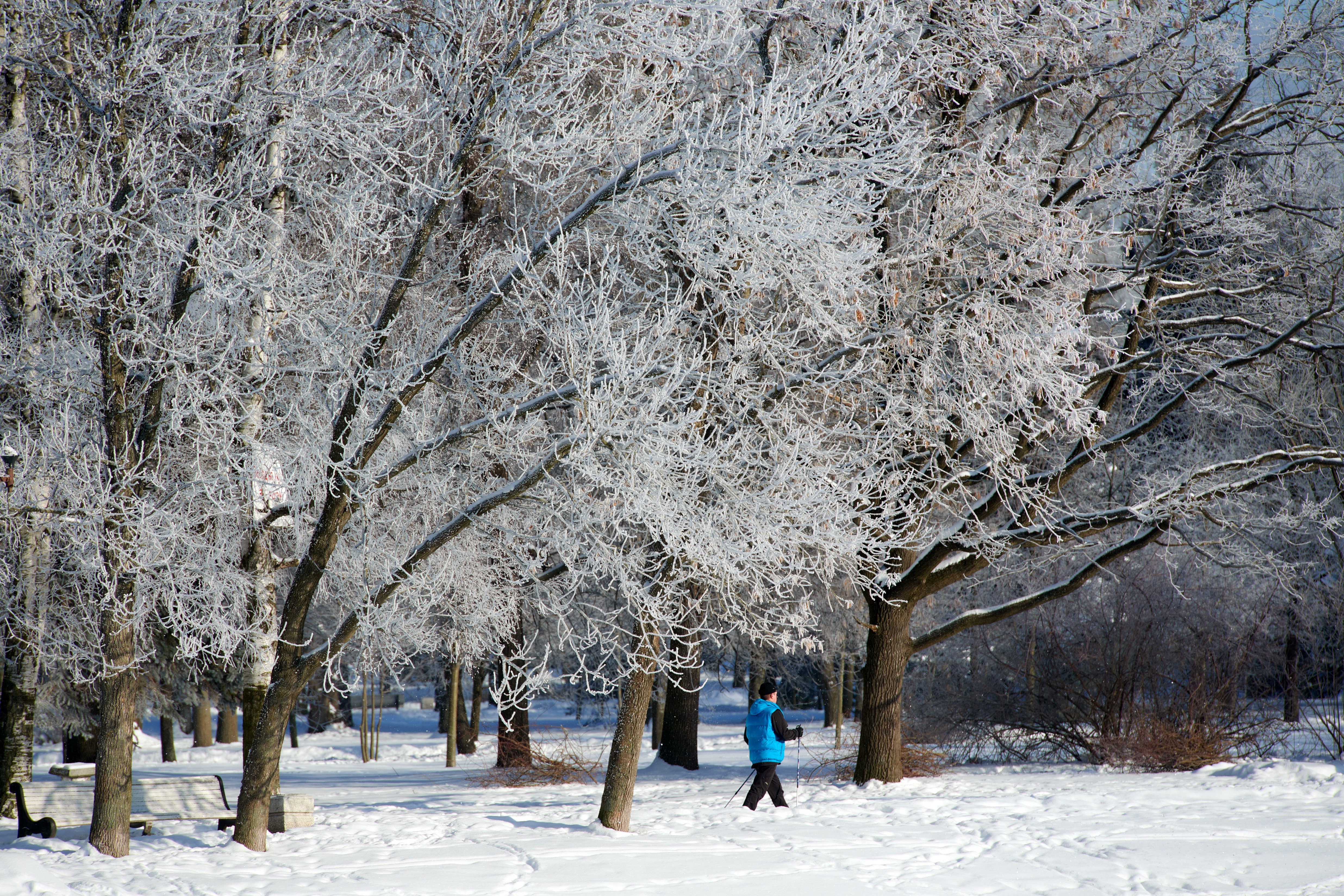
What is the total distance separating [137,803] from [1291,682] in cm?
1450

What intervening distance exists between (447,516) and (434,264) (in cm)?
344

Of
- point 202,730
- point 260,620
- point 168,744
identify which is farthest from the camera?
point 202,730

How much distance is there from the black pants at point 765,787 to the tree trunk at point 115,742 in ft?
17.3

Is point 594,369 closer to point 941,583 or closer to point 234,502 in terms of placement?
point 234,502

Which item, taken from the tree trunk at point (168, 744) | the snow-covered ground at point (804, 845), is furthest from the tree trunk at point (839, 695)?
the tree trunk at point (168, 744)

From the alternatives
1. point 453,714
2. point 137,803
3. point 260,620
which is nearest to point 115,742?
point 137,803

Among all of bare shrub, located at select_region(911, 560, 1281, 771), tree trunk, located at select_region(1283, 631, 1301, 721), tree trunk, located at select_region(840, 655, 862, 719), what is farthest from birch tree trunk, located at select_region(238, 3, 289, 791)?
tree trunk, located at select_region(840, 655, 862, 719)

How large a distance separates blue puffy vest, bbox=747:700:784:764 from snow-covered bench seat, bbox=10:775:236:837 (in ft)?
15.7

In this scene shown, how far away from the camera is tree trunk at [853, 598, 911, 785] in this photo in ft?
38.2

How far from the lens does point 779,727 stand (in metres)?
9.99

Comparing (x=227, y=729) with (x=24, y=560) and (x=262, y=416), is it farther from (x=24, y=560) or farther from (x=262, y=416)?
(x=262, y=416)

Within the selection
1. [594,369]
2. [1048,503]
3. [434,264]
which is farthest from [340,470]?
[1048,503]

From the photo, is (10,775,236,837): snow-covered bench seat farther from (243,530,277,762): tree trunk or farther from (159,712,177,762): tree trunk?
(159,712,177,762): tree trunk

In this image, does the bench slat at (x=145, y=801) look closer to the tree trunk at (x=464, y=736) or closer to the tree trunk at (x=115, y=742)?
the tree trunk at (x=115, y=742)
